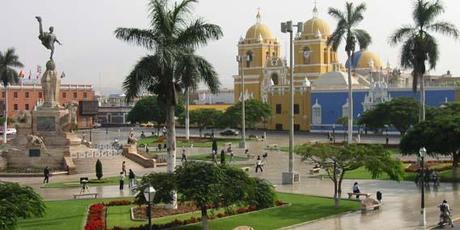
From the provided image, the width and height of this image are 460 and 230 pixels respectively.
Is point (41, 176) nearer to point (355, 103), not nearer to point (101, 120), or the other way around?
point (355, 103)

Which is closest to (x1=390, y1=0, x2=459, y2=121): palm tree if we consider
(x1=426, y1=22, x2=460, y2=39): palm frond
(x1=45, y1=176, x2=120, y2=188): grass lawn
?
(x1=426, y1=22, x2=460, y2=39): palm frond

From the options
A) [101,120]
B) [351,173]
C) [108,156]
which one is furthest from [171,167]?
[101,120]

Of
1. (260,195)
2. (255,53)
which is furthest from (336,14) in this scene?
(255,53)

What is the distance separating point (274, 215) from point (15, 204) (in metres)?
11.4

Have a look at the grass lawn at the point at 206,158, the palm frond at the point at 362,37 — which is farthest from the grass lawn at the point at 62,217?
the palm frond at the point at 362,37

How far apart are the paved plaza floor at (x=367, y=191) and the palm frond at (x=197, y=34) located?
26.9 ft

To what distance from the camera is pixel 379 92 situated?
86.2 metres

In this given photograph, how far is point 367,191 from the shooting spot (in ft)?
109

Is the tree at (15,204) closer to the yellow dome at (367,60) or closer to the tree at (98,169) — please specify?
the tree at (98,169)

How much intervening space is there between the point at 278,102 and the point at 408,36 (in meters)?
57.3

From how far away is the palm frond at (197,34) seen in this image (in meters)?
26.1

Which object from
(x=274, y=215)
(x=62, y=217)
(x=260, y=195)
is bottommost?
(x=62, y=217)

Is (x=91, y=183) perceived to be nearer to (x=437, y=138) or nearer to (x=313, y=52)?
(x=437, y=138)

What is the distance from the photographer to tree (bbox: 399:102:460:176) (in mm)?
36188
